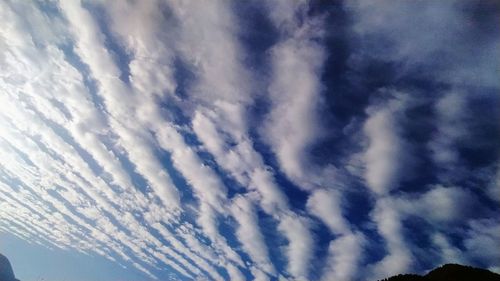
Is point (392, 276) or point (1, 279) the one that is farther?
point (1, 279)

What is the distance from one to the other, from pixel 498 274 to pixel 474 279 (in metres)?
2.77

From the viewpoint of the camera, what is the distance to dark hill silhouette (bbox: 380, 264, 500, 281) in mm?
29500

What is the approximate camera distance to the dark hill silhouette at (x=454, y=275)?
29500 mm

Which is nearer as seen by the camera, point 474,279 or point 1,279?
point 474,279

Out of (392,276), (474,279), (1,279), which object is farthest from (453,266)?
(1,279)

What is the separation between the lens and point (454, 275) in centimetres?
3103

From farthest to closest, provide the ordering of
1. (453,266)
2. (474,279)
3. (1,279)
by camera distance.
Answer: (1,279) < (453,266) < (474,279)

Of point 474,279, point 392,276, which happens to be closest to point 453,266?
point 474,279

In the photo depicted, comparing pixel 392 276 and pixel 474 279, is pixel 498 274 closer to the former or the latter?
pixel 474 279

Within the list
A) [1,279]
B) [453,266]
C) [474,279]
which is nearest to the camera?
[474,279]

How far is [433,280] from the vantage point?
31.0 metres

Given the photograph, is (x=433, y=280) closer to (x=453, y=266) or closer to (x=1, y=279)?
(x=453, y=266)

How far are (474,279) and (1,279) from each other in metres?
258

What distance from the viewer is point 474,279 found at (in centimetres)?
2941
